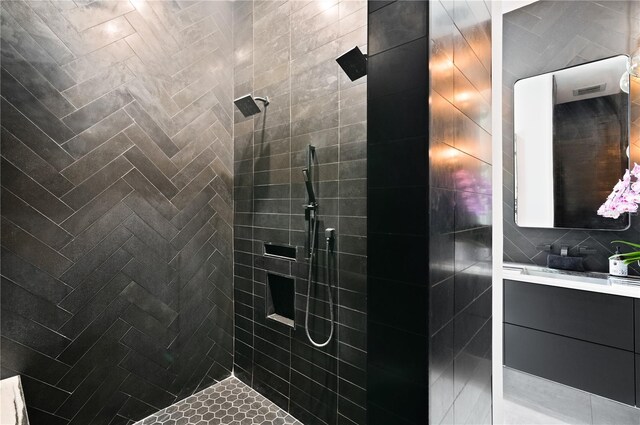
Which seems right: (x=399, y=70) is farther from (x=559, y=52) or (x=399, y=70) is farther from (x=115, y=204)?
(x=559, y=52)

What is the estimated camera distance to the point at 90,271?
6.35ft

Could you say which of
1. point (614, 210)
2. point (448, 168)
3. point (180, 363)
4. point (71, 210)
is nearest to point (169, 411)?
point (180, 363)

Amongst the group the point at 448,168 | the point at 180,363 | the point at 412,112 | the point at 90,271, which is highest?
the point at 412,112

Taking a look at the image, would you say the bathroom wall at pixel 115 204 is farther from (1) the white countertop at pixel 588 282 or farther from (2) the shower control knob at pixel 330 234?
(1) the white countertop at pixel 588 282

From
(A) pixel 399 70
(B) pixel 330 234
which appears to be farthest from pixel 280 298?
(A) pixel 399 70

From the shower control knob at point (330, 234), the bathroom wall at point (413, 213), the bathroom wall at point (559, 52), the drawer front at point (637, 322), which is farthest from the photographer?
the bathroom wall at point (559, 52)

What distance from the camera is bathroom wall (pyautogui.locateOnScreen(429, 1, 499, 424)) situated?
0.84 m

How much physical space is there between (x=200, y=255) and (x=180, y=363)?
0.82 meters

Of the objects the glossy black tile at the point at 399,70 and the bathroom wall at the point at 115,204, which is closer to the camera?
the glossy black tile at the point at 399,70

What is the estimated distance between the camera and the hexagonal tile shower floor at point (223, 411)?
7.06ft

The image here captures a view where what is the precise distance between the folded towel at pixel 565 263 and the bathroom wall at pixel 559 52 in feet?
0.23

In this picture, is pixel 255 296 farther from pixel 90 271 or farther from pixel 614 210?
pixel 614 210

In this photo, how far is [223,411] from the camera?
88.9 inches

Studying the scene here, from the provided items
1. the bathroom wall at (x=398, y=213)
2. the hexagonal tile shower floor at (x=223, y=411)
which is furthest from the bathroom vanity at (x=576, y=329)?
the bathroom wall at (x=398, y=213)
